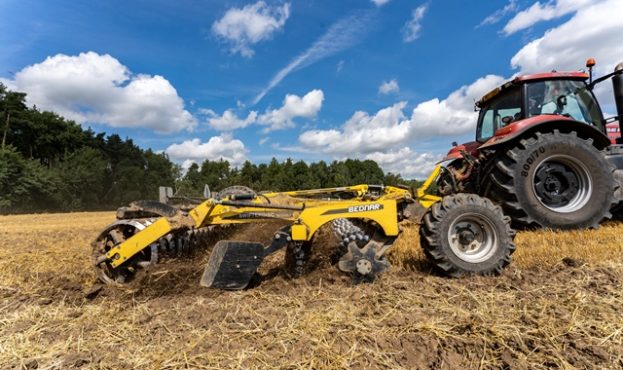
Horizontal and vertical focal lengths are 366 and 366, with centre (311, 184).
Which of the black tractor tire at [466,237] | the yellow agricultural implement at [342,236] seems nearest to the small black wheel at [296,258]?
the yellow agricultural implement at [342,236]

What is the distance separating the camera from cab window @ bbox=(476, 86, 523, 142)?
20.5ft

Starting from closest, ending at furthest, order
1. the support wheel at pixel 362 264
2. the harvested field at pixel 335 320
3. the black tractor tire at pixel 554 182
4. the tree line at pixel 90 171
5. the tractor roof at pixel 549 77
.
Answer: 1. the harvested field at pixel 335 320
2. the support wheel at pixel 362 264
3. the black tractor tire at pixel 554 182
4. the tractor roof at pixel 549 77
5. the tree line at pixel 90 171

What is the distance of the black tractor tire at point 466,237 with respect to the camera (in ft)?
11.5

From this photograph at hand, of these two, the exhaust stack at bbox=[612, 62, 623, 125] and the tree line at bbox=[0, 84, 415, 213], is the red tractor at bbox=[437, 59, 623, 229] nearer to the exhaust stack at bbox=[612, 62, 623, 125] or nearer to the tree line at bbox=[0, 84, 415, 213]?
the exhaust stack at bbox=[612, 62, 623, 125]

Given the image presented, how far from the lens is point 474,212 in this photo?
363 cm

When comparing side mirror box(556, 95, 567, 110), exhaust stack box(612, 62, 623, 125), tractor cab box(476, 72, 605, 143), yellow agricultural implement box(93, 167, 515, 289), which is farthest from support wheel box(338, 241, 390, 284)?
exhaust stack box(612, 62, 623, 125)

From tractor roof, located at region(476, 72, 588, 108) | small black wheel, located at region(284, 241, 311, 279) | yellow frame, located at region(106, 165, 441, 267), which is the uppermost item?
tractor roof, located at region(476, 72, 588, 108)

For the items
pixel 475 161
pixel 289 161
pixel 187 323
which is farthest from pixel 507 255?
pixel 289 161

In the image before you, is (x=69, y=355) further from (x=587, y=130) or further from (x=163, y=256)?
(x=587, y=130)

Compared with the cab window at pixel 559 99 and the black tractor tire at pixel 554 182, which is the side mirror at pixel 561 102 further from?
the black tractor tire at pixel 554 182

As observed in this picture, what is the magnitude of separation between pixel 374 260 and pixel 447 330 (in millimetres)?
1175

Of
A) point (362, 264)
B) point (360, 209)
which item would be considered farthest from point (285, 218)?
point (362, 264)

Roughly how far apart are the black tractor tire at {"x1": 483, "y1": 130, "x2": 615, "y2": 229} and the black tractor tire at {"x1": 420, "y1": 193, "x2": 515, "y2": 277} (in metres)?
1.55

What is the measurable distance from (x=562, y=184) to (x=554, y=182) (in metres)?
0.19
